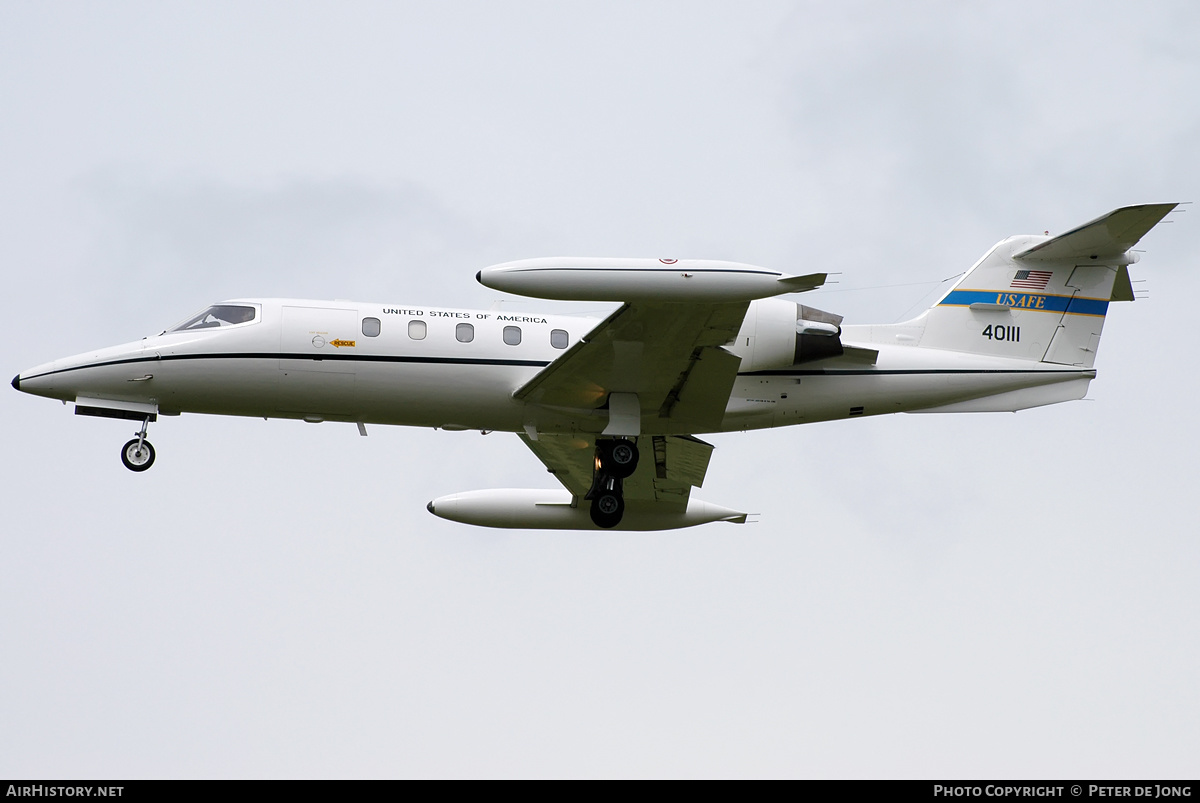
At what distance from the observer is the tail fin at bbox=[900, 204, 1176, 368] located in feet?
70.9

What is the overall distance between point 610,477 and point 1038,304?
7.43 meters

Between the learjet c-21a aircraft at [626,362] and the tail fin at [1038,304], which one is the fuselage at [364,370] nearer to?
the learjet c-21a aircraft at [626,362]

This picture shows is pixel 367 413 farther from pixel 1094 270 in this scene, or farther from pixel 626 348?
pixel 1094 270

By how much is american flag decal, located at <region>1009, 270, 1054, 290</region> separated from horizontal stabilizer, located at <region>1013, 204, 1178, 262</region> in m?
0.22

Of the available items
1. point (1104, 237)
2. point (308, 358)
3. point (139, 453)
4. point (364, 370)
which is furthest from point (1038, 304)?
point (139, 453)

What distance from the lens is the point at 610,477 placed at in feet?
70.4

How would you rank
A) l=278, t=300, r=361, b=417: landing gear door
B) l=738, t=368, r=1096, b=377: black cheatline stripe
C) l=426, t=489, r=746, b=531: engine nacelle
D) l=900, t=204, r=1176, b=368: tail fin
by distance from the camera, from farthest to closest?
l=426, t=489, r=746, b=531: engine nacelle < l=900, t=204, r=1176, b=368: tail fin < l=738, t=368, r=1096, b=377: black cheatline stripe < l=278, t=300, r=361, b=417: landing gear door

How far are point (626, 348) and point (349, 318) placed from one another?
418 cm

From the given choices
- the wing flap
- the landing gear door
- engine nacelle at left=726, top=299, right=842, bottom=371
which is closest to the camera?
the wing flap

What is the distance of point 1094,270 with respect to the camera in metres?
21.8

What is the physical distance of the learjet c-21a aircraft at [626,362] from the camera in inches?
781

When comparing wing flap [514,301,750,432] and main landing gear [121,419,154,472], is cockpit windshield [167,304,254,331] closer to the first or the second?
main landing gear [121,419,154,472]

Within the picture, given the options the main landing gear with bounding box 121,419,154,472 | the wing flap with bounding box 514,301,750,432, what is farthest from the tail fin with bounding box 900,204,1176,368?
the main landing gear with bounding box 121,419,154,472
